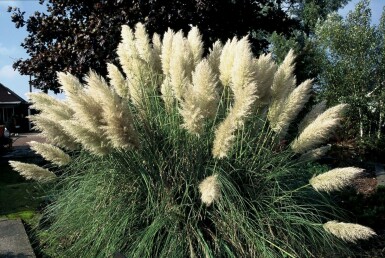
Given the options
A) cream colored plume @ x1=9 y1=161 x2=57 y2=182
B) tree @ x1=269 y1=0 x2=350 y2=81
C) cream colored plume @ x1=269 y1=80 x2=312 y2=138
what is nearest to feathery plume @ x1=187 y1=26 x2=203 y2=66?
cream colored plume @ x1=269 y1=80 x2=312 y2=138

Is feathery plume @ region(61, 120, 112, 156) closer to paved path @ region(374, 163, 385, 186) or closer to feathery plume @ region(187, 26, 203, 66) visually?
feathery plume @ region(187, 26, 203, 66)

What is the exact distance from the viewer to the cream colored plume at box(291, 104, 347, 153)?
10.9ft

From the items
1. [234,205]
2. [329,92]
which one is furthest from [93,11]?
[329,92]

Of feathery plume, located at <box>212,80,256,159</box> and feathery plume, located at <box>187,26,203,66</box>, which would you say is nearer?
feathery plume, located at <box>212,80,256,159</box>

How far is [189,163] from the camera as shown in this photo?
347 centimetres

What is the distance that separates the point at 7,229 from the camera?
5070mm

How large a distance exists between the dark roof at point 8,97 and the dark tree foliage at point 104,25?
35.6 m

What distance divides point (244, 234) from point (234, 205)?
0.69 feet

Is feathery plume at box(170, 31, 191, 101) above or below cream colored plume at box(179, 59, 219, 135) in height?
above

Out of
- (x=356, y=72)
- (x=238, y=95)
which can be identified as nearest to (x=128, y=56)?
(x=238, y=95)

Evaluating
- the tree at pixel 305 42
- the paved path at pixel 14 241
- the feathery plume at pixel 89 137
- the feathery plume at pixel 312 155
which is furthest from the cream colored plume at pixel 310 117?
the tree at pixel 305 42

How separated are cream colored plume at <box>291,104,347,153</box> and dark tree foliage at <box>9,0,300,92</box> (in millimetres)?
6021

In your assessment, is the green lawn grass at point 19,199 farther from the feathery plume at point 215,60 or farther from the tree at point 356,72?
the tree at point 356,72

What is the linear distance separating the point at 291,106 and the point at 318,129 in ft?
1.12
